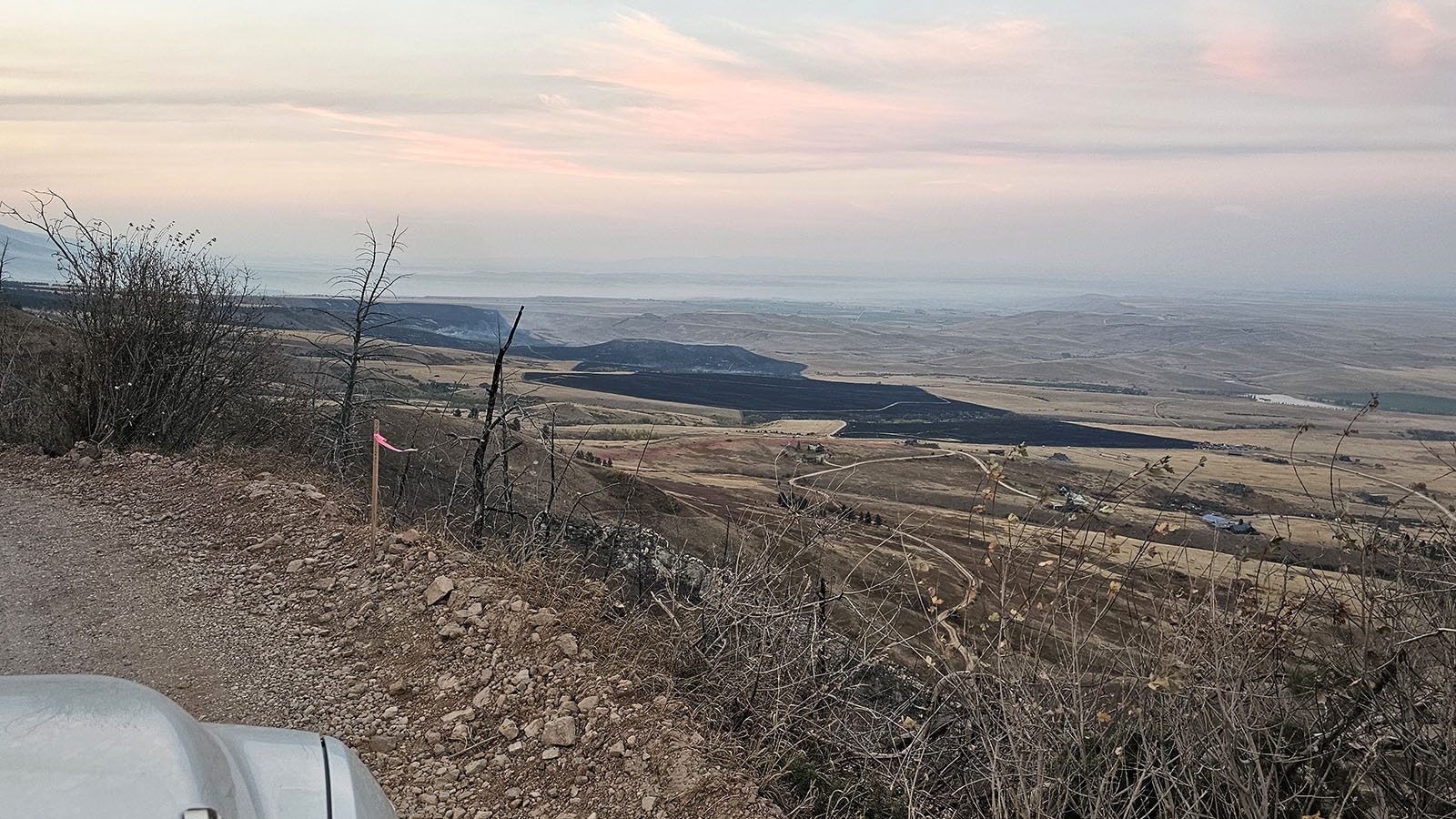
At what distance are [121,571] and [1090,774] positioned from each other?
21.0 feet

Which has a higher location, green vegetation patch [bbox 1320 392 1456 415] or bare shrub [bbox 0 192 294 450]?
bare shrub [bbox 0 192 294 450]

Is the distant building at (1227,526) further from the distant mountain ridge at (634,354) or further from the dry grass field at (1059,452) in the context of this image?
the distant mountain ridge at (634,354)

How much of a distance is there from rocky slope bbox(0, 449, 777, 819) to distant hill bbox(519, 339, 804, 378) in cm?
10036

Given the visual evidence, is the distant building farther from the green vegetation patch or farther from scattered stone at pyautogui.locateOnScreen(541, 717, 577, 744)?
the green vegetation patch

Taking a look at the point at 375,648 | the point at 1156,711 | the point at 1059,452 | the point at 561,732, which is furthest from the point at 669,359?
the point at 1156,711

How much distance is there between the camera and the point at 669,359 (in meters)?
120

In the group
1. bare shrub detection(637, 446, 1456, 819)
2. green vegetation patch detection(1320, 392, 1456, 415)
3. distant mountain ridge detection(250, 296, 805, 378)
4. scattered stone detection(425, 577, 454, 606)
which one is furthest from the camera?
distant mountain ridge detection(250, 296, 805, 378)

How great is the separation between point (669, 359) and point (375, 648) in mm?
115251

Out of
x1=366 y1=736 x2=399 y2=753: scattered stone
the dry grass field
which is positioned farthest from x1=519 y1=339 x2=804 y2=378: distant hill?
x1=366 y1=736 x2=399 y2=753: scattered stone

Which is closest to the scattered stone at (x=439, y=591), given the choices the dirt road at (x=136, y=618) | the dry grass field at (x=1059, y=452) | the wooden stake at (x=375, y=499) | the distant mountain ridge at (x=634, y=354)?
the wooden stake at (x=375, y=499)

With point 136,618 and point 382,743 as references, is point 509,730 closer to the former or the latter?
point 382,743

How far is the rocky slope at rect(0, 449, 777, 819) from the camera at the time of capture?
4.15 meters

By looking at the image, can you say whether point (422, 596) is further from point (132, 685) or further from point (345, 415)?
point (345, 415)

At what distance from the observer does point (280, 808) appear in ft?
5.64
